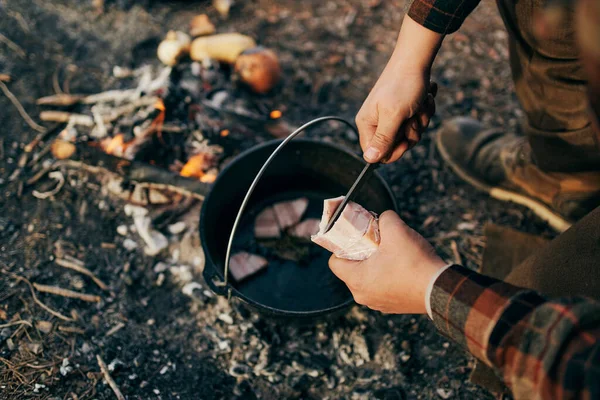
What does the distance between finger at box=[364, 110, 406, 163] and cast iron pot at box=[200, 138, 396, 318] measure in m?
0.55

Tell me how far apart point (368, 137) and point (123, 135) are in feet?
7.07

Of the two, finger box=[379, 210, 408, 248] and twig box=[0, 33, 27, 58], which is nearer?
finger box=[379, 210, 408, 248]

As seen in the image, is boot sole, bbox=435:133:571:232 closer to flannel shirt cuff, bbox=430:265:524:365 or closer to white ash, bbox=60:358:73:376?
flannel shirt cuff, bbox=430:265:524:365

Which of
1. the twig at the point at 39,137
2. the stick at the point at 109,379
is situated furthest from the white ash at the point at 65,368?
the twig at the point at 39,137

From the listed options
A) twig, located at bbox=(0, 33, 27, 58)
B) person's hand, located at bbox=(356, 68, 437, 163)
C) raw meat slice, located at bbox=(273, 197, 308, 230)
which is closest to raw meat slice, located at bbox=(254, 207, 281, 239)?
raw meat slice, located at bbox=(273, 197, 308, 230)

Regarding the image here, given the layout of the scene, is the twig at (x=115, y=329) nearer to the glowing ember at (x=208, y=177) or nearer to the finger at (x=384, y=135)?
the glowing ember at (x=208, y=177)

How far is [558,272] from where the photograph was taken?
6.26 feet

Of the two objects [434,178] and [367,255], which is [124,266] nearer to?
[367,255]

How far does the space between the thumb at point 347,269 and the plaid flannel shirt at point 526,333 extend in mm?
352

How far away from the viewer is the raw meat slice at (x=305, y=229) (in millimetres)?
2916

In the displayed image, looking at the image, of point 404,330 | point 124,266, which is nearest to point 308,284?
point 404,330

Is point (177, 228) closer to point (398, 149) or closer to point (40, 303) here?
point (40, 303)

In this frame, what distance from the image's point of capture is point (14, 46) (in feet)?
13.4

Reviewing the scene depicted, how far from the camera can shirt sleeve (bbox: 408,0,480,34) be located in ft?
5.94
